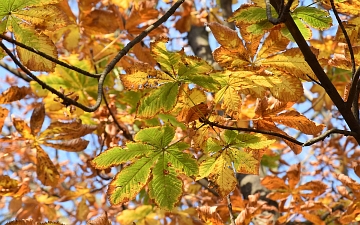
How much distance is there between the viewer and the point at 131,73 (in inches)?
30.8

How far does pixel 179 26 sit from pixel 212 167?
134cm

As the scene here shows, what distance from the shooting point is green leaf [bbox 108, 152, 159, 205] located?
2.46 feet

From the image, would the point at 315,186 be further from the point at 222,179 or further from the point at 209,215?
the point at 222,179

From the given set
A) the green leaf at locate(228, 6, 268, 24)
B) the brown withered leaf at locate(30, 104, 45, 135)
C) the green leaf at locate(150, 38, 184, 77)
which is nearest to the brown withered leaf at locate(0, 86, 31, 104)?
the brown withered leaf at locate(30, 104, 45, 135)

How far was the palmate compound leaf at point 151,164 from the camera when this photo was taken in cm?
75

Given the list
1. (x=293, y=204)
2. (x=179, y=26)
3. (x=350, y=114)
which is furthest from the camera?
(x=179, y=26)

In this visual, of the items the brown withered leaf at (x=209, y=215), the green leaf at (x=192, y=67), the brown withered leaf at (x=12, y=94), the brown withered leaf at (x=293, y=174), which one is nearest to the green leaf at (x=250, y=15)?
the green leaf at (x=192, y=67)

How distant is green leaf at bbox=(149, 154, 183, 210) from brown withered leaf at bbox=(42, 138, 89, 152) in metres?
0.39

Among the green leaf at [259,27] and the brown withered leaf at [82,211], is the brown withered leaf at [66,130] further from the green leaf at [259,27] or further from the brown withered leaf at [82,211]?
the brown withered leaf at [82,211]

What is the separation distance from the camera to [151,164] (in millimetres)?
756

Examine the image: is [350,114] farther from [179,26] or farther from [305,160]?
[305,160]

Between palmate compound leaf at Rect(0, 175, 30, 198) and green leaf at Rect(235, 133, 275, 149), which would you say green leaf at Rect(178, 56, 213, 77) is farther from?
palmate compound leaf at Rect(0, 175, 30, 198)

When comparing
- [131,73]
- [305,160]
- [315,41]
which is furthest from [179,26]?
[305,160]

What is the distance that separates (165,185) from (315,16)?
394 mm
